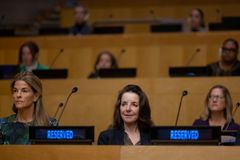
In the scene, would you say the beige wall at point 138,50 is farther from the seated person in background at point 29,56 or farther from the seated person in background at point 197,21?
the seated person in background at point 29,56

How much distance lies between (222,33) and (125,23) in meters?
2.62

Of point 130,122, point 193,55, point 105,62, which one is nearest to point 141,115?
point 130,122

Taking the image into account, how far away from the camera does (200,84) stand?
5.80 m

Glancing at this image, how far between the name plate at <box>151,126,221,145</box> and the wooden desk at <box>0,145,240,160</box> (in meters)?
0.17

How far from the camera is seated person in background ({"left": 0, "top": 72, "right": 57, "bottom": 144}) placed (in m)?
4.34

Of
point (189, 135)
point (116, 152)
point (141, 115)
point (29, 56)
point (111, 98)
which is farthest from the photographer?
point (29, 56)

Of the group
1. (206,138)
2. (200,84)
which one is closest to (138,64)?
(200,84)

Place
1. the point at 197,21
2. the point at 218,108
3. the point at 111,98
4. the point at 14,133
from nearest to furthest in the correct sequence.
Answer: the point at 14,133 < the point at 218,108 < the point at 111,98 < the point at 197,21

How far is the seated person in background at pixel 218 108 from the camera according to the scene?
17.1ft

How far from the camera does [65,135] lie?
3879mm

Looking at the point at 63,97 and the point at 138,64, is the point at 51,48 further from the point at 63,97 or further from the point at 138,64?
the point at 63,97

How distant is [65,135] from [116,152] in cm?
39

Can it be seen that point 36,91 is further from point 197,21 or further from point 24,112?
point 197,21

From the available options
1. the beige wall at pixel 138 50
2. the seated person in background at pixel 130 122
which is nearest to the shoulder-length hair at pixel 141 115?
the seated person in background at pixel 130 122
